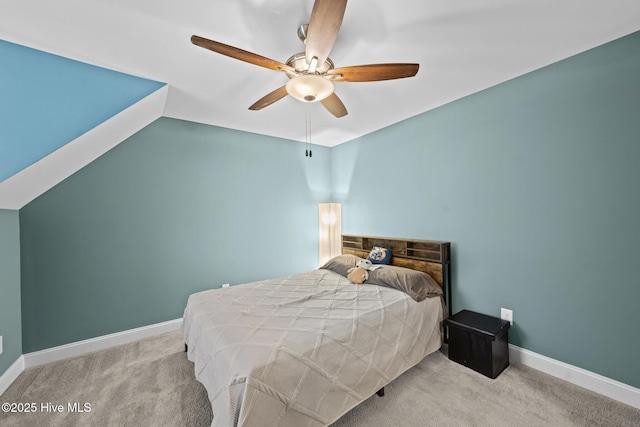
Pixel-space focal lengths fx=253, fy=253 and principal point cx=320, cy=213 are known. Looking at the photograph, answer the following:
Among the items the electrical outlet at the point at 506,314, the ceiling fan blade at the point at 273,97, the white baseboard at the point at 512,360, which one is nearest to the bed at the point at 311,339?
the electrical outlet at the point at 506,314

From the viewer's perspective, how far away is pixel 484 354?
2.10m

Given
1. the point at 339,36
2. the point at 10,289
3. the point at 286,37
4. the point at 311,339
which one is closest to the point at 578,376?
the point at 311,339

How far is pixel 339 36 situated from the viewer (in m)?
1.75

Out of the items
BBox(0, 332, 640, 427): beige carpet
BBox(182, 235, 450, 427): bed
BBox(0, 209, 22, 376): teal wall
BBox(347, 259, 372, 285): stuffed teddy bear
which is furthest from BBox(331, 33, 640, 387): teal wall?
BBox(0, 209, 22, 376): teal wall

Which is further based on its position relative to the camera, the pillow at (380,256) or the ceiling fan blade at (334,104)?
the pillow at (380,256)

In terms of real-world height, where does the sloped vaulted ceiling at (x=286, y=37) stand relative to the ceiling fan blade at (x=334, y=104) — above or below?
above

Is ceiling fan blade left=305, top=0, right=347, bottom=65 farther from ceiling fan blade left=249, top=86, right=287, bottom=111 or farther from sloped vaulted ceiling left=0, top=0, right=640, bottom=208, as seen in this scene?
ceiling fan blade left=249, top=86, right=287, bottom=111

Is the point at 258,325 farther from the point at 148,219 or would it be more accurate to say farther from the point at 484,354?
the point at 148,219

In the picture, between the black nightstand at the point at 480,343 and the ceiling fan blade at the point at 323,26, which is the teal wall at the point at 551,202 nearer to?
the black nightstand at the point at 480,343

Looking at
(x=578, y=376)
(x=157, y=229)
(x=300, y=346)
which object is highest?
(x=157, y=229)

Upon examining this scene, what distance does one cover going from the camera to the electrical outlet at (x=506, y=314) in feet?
7.70

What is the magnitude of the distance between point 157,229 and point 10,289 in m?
1.20

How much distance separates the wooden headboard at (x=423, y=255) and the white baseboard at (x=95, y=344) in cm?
273

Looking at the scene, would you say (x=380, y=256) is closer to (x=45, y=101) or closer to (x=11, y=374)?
(x=45, y=101)
